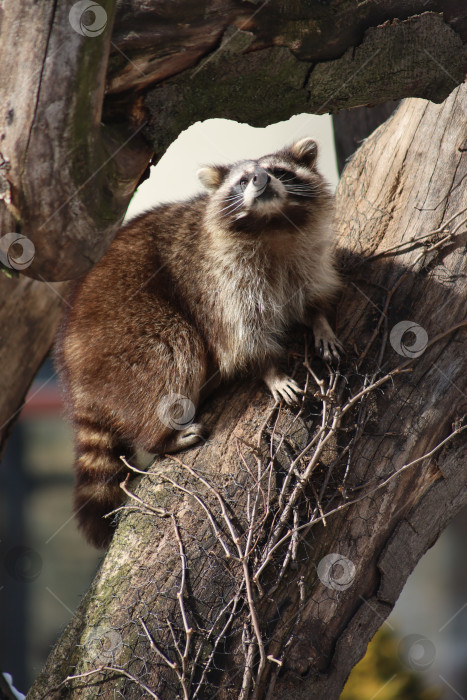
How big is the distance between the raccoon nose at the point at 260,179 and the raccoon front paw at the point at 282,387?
813mm

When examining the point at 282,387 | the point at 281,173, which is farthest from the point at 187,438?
the point at 281,173

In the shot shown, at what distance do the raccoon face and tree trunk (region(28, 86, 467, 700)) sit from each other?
491 mm

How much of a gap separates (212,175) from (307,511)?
1.84 meters

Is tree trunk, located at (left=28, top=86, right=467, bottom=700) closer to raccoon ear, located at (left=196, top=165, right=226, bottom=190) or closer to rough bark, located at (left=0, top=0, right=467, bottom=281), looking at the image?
rough bark, located at (left=0, top=0, right=467, bottom=281)

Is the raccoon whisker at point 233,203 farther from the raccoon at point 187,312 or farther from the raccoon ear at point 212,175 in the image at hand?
the raccoon ear at point 212,175

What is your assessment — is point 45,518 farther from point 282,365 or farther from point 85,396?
point 282,365

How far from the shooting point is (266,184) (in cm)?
297

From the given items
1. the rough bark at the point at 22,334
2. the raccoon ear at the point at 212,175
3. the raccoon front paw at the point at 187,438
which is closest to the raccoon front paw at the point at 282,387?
the raccoon front paw at the point at 187,438

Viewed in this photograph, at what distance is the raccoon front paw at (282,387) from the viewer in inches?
110

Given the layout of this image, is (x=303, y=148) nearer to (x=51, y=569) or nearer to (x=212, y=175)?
(x=212, y=175)

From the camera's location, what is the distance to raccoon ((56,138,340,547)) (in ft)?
10.0

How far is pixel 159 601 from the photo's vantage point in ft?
8.10

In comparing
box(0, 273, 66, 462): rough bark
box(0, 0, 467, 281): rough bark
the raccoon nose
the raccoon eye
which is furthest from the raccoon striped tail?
the raccoon eye

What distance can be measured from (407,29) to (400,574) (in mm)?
2129
